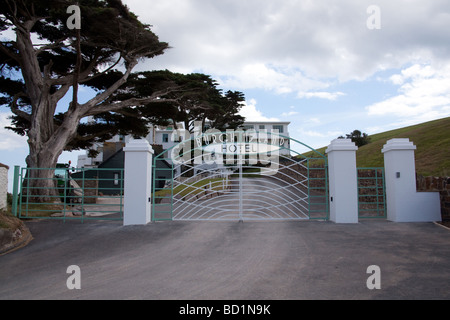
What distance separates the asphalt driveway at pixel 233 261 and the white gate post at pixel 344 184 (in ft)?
1.19

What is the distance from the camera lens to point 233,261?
5.14m

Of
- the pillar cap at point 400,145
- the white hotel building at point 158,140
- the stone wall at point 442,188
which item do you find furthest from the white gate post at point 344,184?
the white hotel building at point 158,140

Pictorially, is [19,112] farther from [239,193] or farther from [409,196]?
[409,196]

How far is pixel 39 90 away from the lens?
14.3 meters

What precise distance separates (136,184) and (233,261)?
394 centimetres

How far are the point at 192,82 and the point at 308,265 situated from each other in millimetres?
15290

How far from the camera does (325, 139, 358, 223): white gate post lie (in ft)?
26.6

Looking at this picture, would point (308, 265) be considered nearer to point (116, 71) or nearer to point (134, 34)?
point (134, 34)

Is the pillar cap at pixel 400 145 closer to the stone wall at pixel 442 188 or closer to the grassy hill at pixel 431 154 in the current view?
the stone wall at pixel 442 188


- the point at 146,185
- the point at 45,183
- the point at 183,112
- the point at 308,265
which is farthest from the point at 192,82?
the point at 308,265

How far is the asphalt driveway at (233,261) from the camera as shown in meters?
3.95

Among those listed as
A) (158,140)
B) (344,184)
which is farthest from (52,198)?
(158,140)

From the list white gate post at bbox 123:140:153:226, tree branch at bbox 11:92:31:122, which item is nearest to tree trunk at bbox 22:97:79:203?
tree branch at bbox 11:92:31:122
